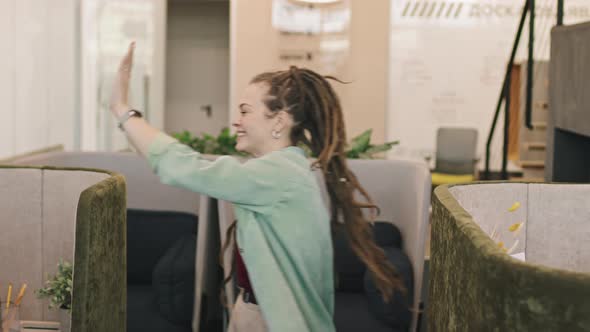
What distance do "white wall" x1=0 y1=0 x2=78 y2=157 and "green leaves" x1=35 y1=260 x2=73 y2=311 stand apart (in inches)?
131

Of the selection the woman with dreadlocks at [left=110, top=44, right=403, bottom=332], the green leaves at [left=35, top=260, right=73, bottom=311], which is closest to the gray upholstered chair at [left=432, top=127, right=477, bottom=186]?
the woman with dreadlocks at [left=110, top=44, right=403, bottom=332]

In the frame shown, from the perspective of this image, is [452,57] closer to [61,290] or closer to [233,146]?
[233,146]

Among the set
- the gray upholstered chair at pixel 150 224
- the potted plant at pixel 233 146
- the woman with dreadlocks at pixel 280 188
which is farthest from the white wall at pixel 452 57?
the woman with dreadlocks at pixel 280 188

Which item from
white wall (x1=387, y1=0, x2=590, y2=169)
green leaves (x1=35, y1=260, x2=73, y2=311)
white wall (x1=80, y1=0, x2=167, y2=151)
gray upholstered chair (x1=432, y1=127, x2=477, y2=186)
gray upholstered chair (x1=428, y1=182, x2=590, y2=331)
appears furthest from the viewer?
white wall (x1=387, y1=0, x2=590, y2=169)

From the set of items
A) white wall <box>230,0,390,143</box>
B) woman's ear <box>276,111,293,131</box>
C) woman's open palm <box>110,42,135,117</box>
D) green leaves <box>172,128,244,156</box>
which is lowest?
green leaves <box>172,128,244,156</box>

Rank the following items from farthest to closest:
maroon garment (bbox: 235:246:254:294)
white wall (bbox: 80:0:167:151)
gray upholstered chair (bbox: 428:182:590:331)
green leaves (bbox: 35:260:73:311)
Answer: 1. white wall (bbox: 80:0:167:151)
2. maroon garment (bbox: 235:246:254:294)
3. green leaves (bbox: 35:260:73:311)
4. gray upholstered chair (bbox: 428:182:590:331)

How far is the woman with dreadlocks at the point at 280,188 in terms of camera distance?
1.86m

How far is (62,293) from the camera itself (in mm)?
1974

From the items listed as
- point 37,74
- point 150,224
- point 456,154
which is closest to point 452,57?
point 456,154

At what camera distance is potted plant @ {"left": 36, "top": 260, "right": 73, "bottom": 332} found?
77.6 inches

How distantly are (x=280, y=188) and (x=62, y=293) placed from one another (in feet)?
2.09

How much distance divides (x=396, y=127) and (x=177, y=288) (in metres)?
5.13

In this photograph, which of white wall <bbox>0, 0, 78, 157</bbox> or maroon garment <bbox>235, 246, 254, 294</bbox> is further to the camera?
white wall <bbox>0, 0, 78, 157</bbox>

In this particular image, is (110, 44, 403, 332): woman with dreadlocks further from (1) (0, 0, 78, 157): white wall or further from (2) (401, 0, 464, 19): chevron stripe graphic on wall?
(2) (401, 0, 464, 19): chevron stripe graphic on wall
